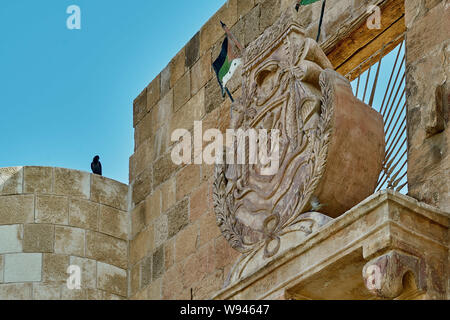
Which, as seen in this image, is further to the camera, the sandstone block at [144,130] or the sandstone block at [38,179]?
the sandstone block at [144,130]

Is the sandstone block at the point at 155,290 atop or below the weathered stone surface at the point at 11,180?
below

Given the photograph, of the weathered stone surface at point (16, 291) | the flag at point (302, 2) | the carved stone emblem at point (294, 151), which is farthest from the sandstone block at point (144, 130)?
the carved stone emblem at point (294, 151)

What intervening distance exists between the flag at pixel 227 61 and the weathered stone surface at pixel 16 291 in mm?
2302

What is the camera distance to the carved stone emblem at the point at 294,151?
5.80m

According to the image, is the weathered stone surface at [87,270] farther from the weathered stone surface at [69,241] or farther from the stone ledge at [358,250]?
the stone ledge at [358,250]

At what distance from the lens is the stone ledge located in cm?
520

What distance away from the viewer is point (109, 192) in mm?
9711

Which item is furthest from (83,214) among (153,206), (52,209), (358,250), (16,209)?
Answer: (358,250)

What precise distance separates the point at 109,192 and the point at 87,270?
82 centimetres

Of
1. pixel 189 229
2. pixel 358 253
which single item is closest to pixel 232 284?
pixel 358 253

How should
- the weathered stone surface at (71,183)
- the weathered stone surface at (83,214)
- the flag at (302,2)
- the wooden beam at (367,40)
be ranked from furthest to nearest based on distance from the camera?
1. the weathered stone surface at (71,183)
2. the weathered stone surface at (83,214)
3. the flag at (302,2)
4. the wooden beam at (367,40)

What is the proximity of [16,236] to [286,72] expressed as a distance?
12.3ft

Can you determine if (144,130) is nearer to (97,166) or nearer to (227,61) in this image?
(97,166)
